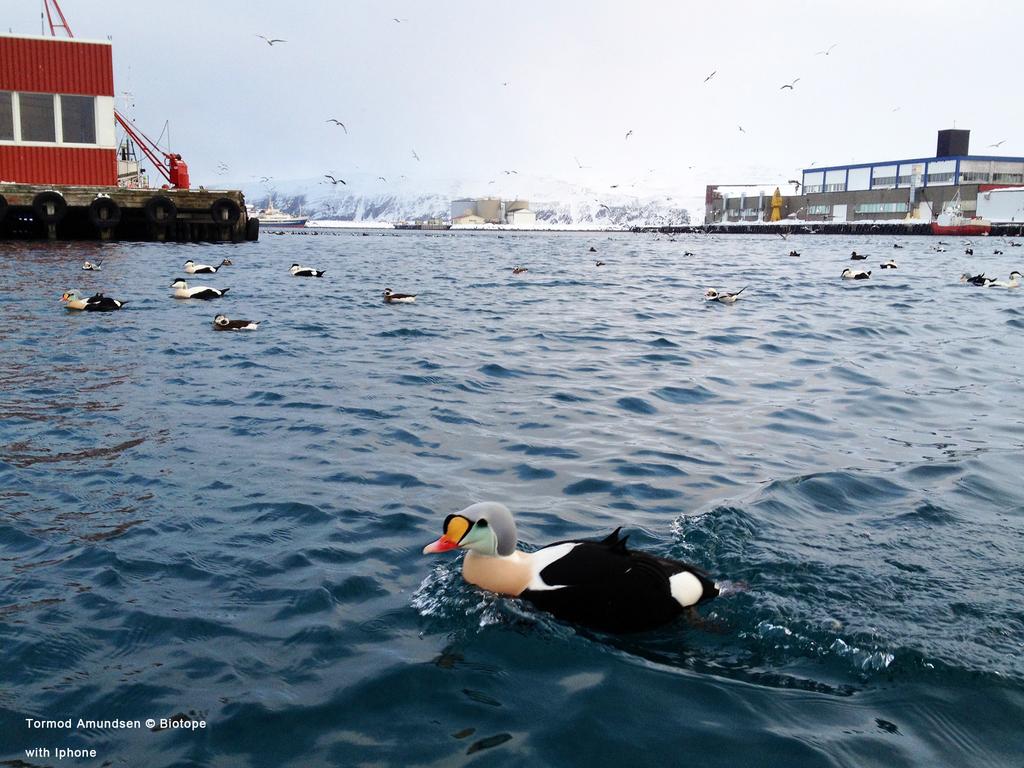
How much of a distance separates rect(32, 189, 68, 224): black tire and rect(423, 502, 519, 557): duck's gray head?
36838 mm

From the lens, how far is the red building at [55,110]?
3542 centimetres

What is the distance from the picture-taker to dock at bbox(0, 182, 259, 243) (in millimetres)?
35062

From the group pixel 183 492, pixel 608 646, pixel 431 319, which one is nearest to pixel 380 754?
pixel 608 646

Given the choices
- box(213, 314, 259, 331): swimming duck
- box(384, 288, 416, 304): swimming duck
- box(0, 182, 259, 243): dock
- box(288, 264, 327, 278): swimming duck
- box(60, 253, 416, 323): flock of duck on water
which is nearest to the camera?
box(213, 314, 259, 331): swimming duck

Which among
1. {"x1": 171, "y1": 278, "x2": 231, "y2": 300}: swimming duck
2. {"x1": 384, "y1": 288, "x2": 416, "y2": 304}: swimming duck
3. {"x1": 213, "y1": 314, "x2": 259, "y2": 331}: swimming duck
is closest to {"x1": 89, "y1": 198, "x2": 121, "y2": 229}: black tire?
{"x1": 171, "y1": 278, "x2": 231, "y2": 300}: swimming duck

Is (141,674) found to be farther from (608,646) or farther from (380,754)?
(608,646)

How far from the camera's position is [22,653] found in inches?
152

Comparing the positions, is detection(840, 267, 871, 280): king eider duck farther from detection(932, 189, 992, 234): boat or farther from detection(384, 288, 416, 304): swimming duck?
detection(932, 189, 992, 234): boat

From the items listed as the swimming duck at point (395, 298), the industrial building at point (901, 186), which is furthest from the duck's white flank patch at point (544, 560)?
the industrial building at point (901, 186)

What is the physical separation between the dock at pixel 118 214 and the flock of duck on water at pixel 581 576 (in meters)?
36.7

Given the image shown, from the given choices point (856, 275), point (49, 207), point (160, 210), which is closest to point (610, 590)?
point (856, 275)

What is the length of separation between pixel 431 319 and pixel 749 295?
32.2 ft

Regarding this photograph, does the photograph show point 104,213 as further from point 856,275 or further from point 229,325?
point 856,275

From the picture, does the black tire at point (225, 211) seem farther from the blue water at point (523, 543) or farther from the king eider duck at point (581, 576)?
the king eider duck at point (581, 576)
